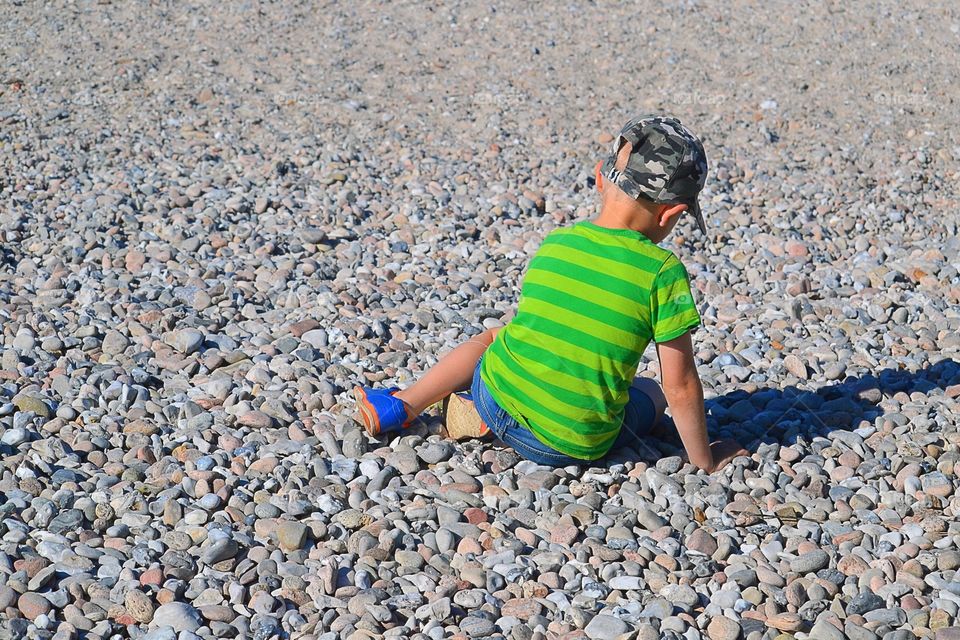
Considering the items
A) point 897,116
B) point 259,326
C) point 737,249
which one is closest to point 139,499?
point 259,326

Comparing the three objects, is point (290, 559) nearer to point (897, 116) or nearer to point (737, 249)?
point (737, 249)

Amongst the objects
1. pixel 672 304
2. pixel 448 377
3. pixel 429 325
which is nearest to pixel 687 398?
pixel 672 304

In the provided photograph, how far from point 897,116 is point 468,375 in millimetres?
5861

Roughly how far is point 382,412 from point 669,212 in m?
1.19

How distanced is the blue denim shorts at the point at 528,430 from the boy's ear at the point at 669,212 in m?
0.67

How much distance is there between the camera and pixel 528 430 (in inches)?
136

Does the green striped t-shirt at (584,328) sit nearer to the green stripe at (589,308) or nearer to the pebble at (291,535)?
the green stripe at (589,308)

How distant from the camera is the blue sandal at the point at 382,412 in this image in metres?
3.66

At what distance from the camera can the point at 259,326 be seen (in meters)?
4.79

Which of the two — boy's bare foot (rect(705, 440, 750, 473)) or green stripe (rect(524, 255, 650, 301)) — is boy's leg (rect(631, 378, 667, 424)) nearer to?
boy's bare foot (rect(705, 440, 750, 473))

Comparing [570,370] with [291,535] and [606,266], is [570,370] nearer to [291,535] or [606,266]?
[606,266]

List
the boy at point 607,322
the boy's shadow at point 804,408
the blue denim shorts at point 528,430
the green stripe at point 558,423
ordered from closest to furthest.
→ the boy at point 607,322 → the green stripe at point 558,423 → the blue denim shorts at point 528,430 → the boy's shadow at point 804,408

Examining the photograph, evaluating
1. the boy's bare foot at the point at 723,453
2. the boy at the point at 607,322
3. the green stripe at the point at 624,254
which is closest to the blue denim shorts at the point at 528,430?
the boy at the point at 607,322

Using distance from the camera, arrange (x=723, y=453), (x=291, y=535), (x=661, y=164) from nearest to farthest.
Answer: (x=661, y=164)
(x=291, y=535)
(x=723, y=453)
